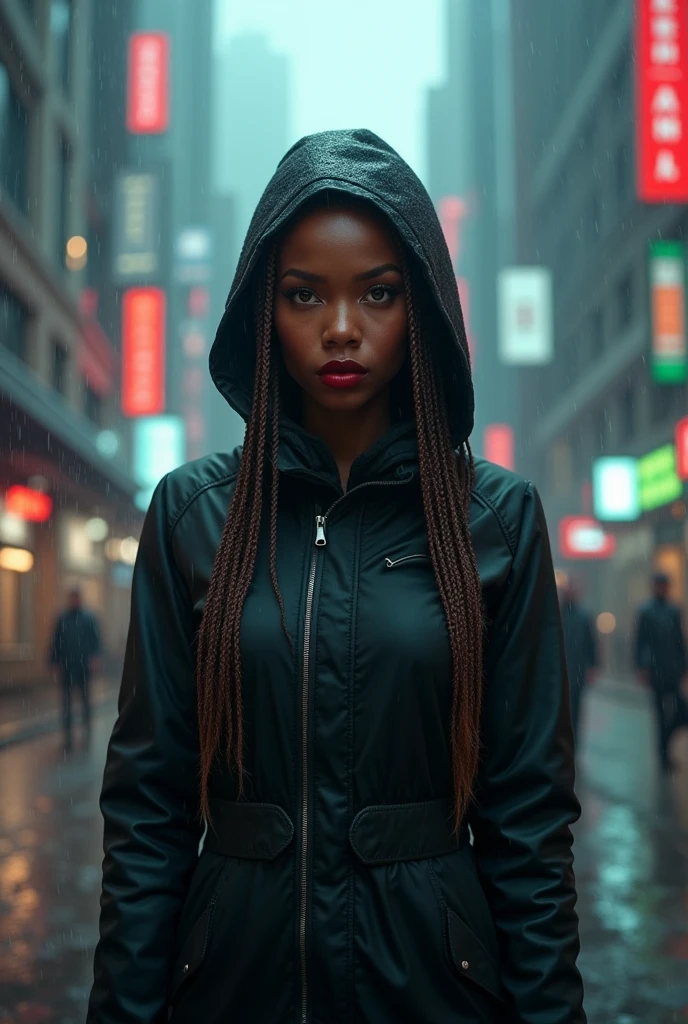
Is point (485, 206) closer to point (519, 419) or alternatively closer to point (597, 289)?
point (519, 419)

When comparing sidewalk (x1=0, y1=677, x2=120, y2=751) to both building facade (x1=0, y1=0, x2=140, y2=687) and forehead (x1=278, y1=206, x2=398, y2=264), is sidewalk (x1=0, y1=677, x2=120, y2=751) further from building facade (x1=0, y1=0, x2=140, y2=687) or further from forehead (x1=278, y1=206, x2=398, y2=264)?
forehead (x1=278, y1=206, x2=398, y2=264)

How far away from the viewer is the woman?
1.80 m

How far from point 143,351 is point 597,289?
49.0ft

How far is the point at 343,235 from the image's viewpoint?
1966mm

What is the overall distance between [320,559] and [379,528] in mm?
127

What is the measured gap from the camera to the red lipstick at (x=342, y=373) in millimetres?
1992

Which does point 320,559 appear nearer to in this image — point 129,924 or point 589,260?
point 129,924

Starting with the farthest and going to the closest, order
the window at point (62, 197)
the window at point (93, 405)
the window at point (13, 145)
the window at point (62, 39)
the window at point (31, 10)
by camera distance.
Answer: the window at point (93, 405) < the window at point (62, 197) < the window at point (62, 39) < the window at point (31, 10) < the window at point (13, 145)

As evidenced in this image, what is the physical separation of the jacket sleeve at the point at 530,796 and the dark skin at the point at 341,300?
14.7 inches

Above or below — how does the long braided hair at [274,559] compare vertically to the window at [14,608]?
above

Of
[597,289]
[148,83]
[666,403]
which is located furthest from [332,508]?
[597,289]

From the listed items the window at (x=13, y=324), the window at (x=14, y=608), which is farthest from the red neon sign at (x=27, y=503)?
the window at (x=13, y=324)

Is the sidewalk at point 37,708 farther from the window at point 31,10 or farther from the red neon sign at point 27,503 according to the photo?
the window at point 31,10

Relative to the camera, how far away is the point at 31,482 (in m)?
22.1
